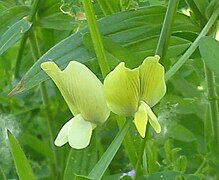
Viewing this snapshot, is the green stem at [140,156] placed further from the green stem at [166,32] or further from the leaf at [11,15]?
the leaf at [11,15]

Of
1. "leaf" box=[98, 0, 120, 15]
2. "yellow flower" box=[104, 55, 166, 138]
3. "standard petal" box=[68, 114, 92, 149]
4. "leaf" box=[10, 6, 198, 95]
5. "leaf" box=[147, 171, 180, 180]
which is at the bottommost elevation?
"leaf" box=[147, 171, 180, 180]

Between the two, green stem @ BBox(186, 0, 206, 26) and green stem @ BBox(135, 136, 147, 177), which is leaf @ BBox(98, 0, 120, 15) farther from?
green stem @ BBox(135, 136, 147, 177)

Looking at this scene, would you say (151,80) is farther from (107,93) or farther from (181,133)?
(181,133)

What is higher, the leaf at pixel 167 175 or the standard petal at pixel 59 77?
the standard petal at pixel 59 77

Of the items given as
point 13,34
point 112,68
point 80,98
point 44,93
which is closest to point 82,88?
point 80,98

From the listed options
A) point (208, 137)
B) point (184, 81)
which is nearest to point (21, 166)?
point (208, 137)

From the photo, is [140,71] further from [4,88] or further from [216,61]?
[4,88]

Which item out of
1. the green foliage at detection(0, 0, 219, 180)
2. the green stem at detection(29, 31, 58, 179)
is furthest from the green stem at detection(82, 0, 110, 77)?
the green stem at detection(29, 31, 58, 179)

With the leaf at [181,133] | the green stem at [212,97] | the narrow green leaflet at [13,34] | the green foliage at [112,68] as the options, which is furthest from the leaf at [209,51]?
the leaf at [181,133]
